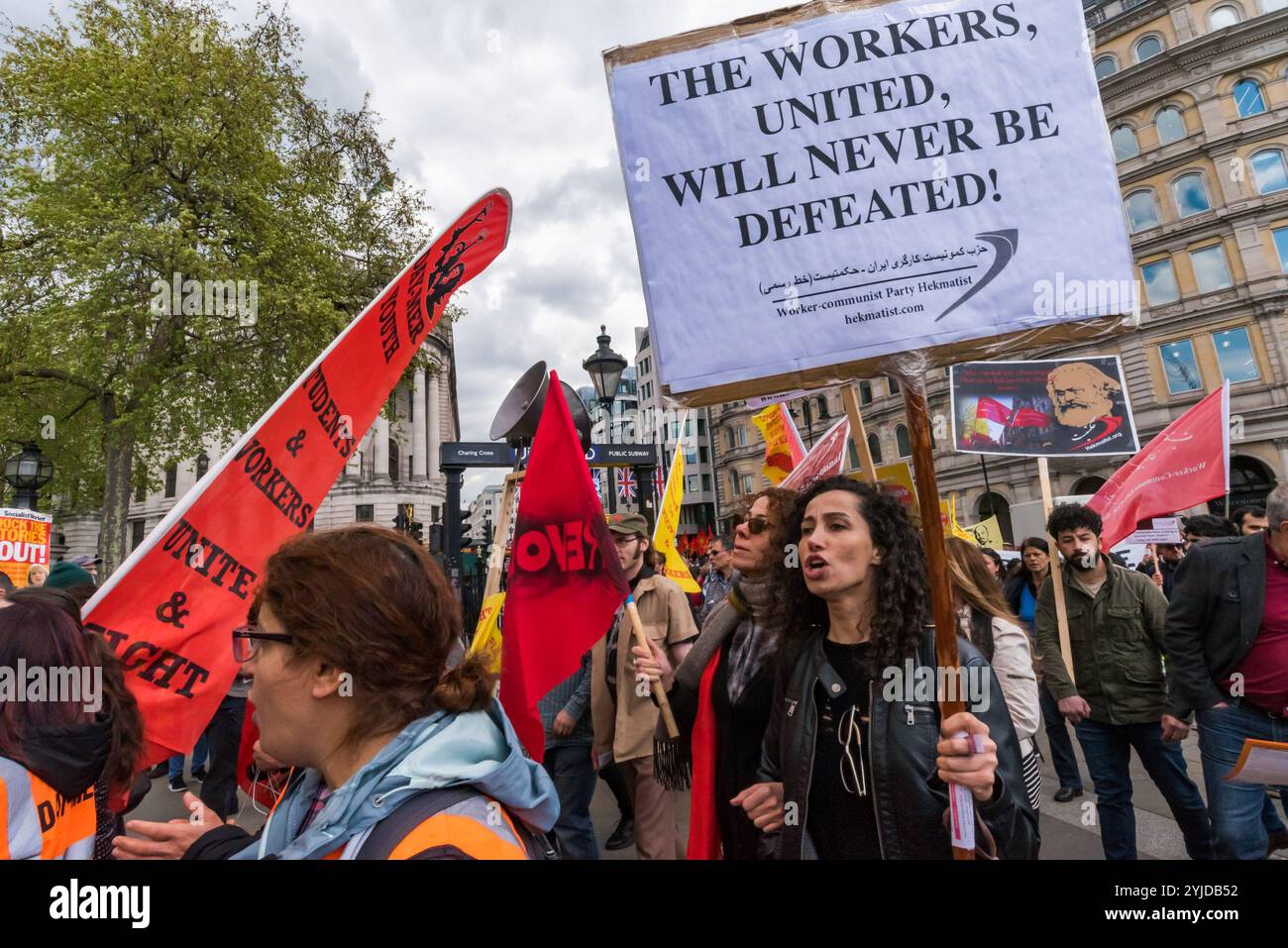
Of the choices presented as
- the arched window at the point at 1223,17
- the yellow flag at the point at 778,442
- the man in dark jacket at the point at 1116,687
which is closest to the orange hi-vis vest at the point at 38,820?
the man in dark jacket at the point at 1116,687

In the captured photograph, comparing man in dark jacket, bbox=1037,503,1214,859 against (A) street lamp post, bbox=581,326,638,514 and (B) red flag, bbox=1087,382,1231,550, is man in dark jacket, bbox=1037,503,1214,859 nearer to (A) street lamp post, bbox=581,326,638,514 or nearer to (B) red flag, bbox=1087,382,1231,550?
(B) red flag, bbox=1087,382,1231,550

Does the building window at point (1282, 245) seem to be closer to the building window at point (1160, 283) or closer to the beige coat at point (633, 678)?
the building window at point (1160, 283)

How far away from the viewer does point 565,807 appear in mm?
4059

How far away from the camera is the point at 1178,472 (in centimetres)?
577

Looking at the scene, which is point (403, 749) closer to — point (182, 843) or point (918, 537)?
point (182, 843)

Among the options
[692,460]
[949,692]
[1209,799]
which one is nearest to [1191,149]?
[1209,799]

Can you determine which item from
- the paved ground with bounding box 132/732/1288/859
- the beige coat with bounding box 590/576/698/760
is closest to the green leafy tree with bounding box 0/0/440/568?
the paved ground with bounding box 132/732/1288/859

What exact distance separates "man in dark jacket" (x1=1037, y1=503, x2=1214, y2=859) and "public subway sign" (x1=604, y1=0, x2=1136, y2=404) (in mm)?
2766

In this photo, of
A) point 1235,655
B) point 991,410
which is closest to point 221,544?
point 1235,655

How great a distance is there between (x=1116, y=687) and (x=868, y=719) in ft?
8.98

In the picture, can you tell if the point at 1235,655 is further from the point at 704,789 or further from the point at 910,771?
the point at 704,789

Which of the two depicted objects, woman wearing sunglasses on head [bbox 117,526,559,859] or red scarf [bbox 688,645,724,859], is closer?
woman wearing sunglasses on head [bbox 117,526,559,859]

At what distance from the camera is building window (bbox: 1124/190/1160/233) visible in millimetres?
31281
